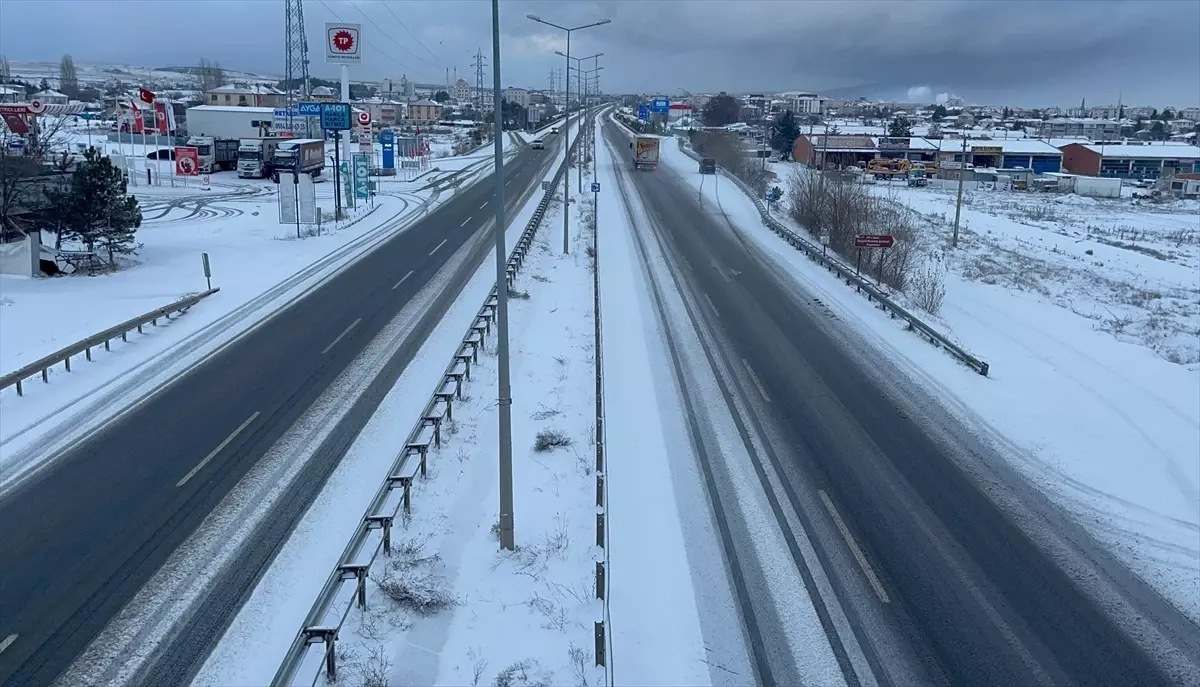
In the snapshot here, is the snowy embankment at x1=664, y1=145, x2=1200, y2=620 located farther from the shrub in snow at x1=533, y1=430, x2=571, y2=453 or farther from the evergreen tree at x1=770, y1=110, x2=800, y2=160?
the evergreen tree at x1=770, y1=110, x2=800, y2=160

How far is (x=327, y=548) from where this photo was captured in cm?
1152

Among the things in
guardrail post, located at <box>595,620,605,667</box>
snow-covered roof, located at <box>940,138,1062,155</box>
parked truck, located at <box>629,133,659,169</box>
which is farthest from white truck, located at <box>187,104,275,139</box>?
guardrail post, located at <box>595,620,605,667</box>

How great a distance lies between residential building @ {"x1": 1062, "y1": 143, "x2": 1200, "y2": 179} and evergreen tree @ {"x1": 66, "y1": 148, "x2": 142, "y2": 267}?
108823 mm

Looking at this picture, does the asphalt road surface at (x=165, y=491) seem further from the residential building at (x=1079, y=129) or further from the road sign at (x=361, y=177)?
the residential building at (x=1079, y=129)

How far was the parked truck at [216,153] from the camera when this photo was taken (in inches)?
2618

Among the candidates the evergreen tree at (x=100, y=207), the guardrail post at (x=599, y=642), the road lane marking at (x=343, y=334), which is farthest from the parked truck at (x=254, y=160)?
the guardrail post at (x=599, y=642)

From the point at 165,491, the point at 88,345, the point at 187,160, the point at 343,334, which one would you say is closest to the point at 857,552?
the point at 165,491

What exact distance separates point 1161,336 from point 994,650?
2053cm

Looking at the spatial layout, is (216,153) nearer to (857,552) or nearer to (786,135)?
(786,135)

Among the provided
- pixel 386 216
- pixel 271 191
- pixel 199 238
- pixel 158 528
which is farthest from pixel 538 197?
pixel 158 528

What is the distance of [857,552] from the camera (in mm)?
11625

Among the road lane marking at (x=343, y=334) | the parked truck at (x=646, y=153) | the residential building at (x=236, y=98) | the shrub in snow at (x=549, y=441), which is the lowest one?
the shrub in snow at (x=549, y=441)

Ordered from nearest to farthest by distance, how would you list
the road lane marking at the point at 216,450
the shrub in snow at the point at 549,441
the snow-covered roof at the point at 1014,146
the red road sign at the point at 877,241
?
the road lane marking at the point at 216,450
the shrub in snow at the point at 549,441
the red road sign at the point at 877,241
the snow-covered roof at the point at 1014,146

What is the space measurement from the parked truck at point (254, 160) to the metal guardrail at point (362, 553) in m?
53.6
